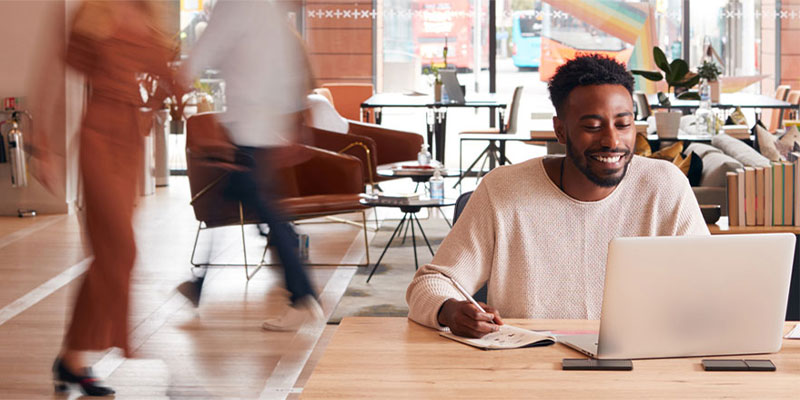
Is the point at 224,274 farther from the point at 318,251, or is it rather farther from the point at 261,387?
the point at 261,387

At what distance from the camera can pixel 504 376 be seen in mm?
1800

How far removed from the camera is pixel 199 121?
21.8 feet

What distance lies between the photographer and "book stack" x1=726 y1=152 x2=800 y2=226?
3.77 metres

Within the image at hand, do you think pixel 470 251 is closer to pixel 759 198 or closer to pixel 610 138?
pixel 610 138

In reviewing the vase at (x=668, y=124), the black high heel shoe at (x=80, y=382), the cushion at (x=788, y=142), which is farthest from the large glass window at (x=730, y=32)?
the black high heel shoe at (x=80, y=382)

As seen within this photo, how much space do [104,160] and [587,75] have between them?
2.21 meters

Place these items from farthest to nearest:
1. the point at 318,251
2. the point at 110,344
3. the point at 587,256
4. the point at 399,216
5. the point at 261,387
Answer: the point at 399,216 → the point at 318,251 → the point at 110,344 → the point at 261,387 → the point at 587,256

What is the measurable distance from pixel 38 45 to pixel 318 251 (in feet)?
9.62

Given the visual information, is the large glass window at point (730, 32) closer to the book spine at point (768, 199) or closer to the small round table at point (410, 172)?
the small round table at point (410, 172)

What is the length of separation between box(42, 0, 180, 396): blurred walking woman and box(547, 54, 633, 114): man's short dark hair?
78.7 inches

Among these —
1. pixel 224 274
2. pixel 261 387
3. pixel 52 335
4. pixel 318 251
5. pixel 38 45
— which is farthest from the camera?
pixel 38 45

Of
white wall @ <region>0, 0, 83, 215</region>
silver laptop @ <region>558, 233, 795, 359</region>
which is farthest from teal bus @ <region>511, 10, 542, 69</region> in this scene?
silver laptop @ <region>558, 233, 795, 359</region>

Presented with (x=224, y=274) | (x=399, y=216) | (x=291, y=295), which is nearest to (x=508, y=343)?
(x=291, y=295)

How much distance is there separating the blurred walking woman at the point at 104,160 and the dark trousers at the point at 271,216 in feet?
2.26
